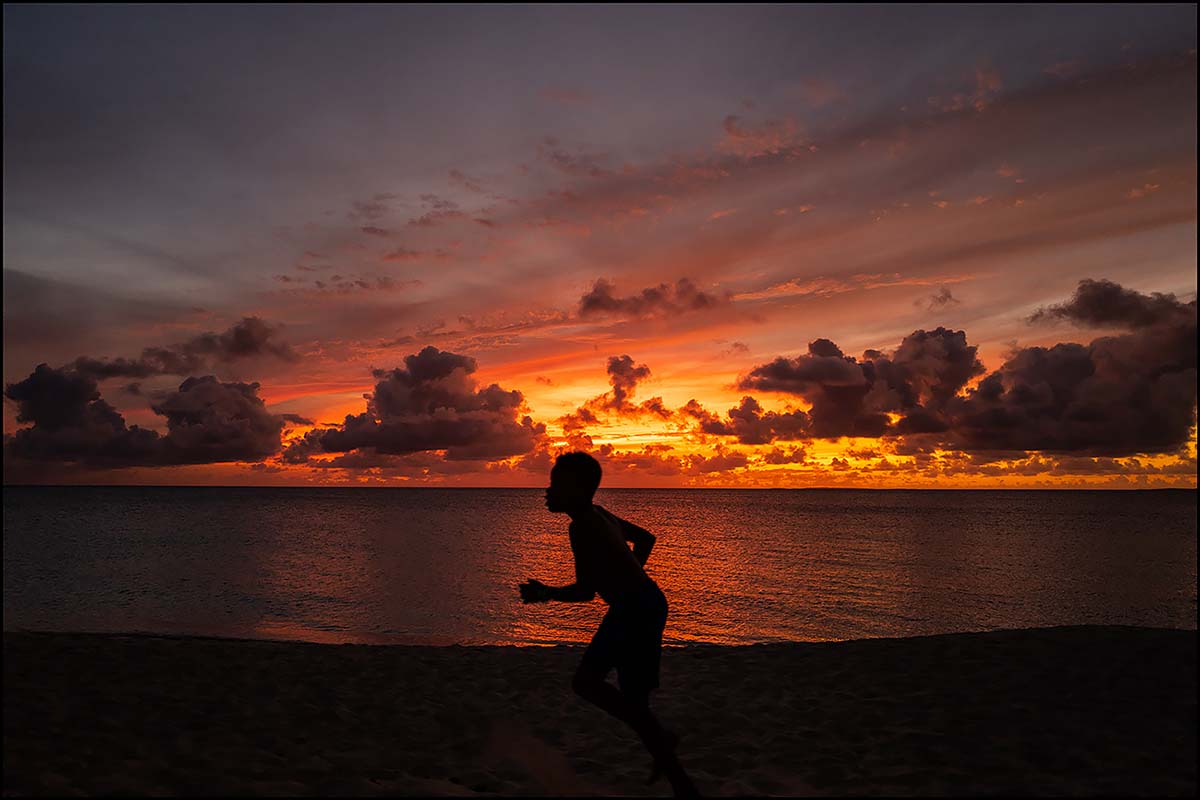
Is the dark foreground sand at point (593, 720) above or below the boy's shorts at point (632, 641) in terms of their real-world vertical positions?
below

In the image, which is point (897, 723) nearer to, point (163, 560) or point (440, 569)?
point (440, 569)

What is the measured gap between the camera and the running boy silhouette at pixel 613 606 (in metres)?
5.18

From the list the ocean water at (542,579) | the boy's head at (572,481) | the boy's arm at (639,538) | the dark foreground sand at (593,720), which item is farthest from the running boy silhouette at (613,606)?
the ocean water at (542,579)

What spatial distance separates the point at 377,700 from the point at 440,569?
93.8 ft

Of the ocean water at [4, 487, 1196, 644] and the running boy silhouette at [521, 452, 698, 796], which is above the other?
the running boy silhouette at [521, 452, 698, 796]

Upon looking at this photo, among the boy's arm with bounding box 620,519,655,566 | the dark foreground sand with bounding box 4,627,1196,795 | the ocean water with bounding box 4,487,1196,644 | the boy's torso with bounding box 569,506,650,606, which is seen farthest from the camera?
the ocean water with bounding box 4,487,1196,644

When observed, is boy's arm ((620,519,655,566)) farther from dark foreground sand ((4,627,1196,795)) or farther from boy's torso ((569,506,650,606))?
dark foreground sand ((4,627,1196,795))

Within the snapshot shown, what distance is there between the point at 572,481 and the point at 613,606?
0.94m

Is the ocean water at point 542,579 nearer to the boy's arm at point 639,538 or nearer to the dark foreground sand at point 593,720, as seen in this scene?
the dark foreground sand at point 593,720

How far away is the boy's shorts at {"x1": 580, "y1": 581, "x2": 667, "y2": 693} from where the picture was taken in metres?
5.19

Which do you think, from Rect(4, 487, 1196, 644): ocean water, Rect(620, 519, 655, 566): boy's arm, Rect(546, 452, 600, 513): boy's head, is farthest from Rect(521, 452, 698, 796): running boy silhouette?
Rect(4, 487, 1196, 644): ocean water

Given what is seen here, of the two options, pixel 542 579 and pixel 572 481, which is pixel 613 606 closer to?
pixel 572 481

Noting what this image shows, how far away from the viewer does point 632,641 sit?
5203 mm

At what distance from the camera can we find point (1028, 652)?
36.5ft
